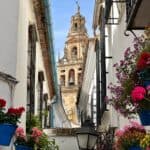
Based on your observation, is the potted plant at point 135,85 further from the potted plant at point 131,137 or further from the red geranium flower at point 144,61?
the potted plant at point 131,137

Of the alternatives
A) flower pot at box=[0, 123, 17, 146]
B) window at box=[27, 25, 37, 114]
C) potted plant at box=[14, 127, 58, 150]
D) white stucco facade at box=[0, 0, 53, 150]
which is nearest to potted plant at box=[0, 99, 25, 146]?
flower pot at box=[0, 123, 17, 146]

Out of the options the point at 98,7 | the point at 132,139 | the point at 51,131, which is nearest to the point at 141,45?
the point at 132,139

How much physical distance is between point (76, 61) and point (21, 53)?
204 ft

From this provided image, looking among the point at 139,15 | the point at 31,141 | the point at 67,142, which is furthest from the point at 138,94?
the point at 67,142

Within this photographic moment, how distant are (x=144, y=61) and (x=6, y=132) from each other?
7.93 ft

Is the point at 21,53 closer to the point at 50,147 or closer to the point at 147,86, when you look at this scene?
the point at 50,147

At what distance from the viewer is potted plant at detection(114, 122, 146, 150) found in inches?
270

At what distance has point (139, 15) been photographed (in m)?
7.99

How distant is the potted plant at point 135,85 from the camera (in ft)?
20.3

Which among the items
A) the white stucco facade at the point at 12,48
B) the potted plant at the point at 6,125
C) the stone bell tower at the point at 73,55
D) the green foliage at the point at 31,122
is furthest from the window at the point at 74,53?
the potted plant at the point at 6,125

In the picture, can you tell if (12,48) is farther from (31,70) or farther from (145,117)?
(145,117)

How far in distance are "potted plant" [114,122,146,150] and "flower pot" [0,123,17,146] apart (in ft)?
4.80

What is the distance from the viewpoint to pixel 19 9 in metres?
10.5

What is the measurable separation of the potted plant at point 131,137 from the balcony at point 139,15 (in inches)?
57.3
